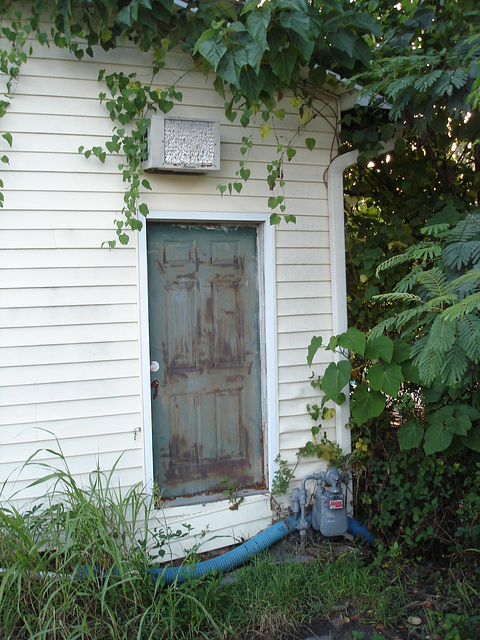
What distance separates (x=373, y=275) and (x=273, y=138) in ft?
4.40

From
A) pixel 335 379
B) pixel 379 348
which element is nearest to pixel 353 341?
pixel 379 348

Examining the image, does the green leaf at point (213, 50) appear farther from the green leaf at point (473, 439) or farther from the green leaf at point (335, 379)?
the green leaf at point (473, 439)

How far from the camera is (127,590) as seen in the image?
3.25 m

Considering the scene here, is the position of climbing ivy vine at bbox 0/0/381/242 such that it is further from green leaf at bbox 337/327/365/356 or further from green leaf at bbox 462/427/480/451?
green leaf at bbox 462/427/480/451

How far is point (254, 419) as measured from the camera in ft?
14.7

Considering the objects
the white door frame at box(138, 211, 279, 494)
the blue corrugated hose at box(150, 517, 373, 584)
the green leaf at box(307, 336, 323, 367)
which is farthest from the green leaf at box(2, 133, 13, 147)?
the blue corrugated hose at box(150, 517, 373, 584)

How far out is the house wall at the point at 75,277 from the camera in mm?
3830

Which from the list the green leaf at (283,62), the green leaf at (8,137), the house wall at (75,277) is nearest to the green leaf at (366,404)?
the house wall at (75,277)

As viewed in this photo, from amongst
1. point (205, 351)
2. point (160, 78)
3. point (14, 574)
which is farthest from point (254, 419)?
point (160, 78)

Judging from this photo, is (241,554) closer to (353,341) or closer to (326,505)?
(326,505)

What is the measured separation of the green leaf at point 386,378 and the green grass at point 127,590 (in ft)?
3.84

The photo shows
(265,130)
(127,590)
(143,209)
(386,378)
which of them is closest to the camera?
(127,590)

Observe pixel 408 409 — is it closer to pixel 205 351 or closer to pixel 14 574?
pixel 205 351

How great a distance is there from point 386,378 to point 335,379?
14.3 inches
